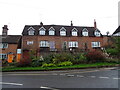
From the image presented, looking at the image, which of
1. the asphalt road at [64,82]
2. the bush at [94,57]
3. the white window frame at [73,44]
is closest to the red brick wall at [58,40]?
the white window frame at [73,44]

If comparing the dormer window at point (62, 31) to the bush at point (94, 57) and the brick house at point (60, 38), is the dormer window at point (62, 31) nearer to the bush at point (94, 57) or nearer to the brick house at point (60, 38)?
the brick house at point (60, 38)

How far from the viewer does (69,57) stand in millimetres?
23250

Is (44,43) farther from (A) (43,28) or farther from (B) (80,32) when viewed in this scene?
(B) (80,32)

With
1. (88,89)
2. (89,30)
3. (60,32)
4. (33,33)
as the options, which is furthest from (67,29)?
(88,89)

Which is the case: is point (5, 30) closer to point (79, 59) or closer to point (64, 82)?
point (79, 59)

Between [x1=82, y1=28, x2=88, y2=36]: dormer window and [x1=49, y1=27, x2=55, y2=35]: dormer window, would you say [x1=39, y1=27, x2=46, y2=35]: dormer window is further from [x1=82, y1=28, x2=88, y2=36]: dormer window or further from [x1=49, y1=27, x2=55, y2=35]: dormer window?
[x1=82, y1=28, x2=88, y2=36]: dormer window

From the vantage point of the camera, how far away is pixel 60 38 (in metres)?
35.5

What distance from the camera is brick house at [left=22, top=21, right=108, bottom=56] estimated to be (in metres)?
34.6

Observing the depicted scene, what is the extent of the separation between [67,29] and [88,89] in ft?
100

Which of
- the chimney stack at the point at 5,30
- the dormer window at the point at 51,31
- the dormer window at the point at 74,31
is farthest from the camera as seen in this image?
the chimney stack at the point at 5,30

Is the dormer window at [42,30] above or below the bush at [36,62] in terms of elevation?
above

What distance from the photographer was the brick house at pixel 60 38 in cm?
3462

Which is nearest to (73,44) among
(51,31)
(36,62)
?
(51,31)

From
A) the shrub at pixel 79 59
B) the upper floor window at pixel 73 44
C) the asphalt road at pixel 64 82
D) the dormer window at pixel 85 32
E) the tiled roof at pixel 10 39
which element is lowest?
A: the asphalt road at pixel 64 82
